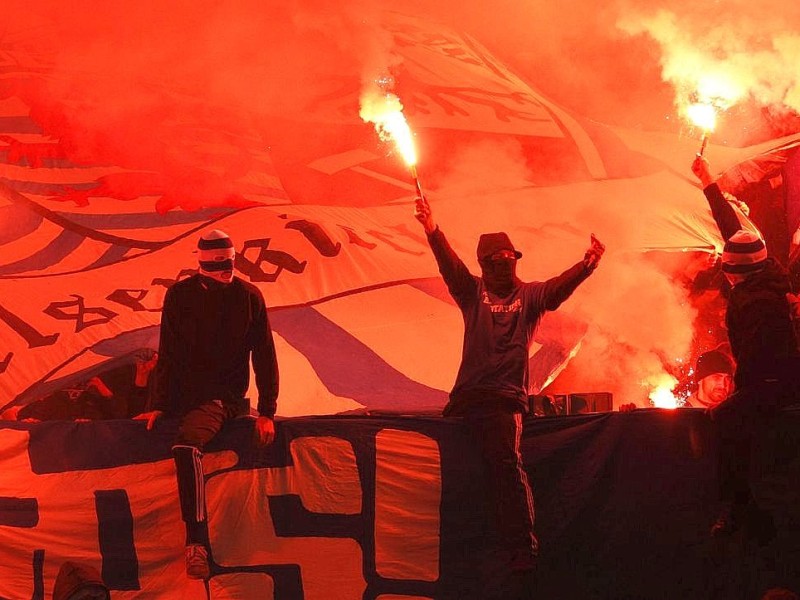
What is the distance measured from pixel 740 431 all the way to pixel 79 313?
15.4 ft

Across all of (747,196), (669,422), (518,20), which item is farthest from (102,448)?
(518,20)

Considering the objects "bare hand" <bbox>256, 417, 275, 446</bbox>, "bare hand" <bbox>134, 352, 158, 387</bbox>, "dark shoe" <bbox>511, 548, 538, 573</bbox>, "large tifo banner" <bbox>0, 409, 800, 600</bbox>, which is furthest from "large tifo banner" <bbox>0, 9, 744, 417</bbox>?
"dark shoe" <bbox>511, 548, 538, 573</bbox>

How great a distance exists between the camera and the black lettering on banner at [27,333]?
722cm

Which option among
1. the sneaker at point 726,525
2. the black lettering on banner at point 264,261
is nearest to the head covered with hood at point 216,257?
the black lettering on banner at point 264,261

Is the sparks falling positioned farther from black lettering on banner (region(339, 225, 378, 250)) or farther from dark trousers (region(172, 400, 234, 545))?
black lettering on banner (region(339, 225, 378, 250))

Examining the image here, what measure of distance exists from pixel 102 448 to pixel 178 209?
3.55m

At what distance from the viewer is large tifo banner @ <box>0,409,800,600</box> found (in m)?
5.03

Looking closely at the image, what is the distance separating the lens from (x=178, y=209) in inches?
344

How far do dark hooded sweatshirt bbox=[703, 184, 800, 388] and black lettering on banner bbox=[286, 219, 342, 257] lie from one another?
12.6 ft

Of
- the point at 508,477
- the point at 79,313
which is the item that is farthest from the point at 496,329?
the point at 79,313

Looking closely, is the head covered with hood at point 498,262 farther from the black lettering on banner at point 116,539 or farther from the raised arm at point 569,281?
the black lettering on banner at point 116,539

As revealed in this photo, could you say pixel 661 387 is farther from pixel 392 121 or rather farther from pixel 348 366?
pixel 392 121

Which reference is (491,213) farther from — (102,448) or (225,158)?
(102,448)

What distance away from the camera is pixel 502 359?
5086 mm
